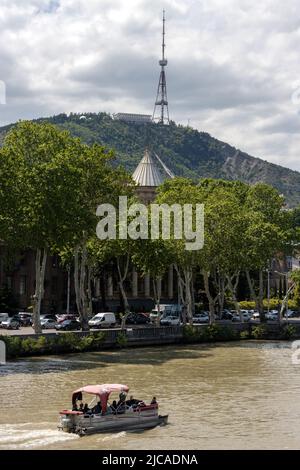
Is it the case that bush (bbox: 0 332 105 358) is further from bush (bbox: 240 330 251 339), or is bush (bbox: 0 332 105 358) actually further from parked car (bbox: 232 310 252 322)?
parked car (bbox: 232 310 252 322)

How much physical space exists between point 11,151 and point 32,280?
4561 centimetres

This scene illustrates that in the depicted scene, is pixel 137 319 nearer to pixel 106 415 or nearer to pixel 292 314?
pixel 292 314

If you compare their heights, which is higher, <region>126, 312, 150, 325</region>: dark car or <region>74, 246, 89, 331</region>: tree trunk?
<region>74, 246, 89, 331</region>: tree trunk

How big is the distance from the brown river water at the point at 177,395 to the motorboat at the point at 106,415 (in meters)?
0.58

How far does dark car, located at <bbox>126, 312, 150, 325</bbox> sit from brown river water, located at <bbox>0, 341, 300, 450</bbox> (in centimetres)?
2705

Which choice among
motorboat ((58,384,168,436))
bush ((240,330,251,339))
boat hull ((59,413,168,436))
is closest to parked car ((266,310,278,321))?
bush ((240,330,251,339))

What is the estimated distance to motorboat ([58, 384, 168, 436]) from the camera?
36.7 metres

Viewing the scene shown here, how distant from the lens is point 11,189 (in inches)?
2731

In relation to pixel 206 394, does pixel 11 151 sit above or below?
above

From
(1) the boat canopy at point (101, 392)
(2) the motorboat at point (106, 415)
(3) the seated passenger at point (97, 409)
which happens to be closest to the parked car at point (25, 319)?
(2) the motorboat at point (106, 415)

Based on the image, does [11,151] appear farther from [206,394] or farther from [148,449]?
[148,449]

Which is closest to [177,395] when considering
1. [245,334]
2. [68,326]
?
[68,326]

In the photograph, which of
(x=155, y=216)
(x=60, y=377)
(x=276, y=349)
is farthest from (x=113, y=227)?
(x=60, y=377)

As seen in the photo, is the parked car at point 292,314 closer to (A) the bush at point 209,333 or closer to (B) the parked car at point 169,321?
(B) the parked car at point 169,321
